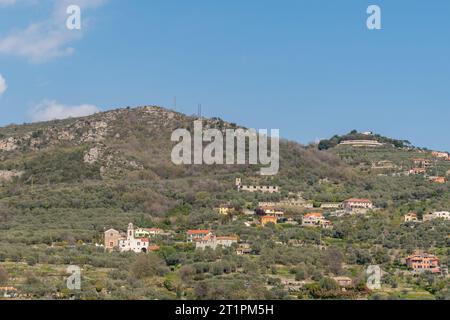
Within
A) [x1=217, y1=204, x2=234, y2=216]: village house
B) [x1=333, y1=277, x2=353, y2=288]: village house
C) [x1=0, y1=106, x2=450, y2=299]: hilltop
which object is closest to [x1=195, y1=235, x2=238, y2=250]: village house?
[x1=0, y1=106, x2=450, y2=299]: hilltop

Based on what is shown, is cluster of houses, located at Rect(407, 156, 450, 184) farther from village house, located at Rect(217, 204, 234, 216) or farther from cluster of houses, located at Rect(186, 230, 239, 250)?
cluster of houses, located at Rect(186, 230, 239, 250)

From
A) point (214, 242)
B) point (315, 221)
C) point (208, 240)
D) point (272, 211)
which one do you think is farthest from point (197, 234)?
point (272, 211)

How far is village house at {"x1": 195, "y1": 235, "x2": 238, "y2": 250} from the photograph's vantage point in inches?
1921

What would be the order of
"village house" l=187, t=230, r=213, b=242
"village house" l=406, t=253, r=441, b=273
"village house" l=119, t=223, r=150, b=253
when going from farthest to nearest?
"village house" l=187, t=230, r=213, b=242 → "village house" l=119, t=223, r=150, b=253 → "village house" l=406, t=253, r=441, b=273

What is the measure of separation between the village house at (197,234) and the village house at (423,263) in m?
11.1

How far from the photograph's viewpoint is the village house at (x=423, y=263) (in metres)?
44.6

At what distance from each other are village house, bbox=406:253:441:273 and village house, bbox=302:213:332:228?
32.0 ft

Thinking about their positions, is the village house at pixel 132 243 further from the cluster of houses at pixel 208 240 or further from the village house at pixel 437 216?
the village house at pixel 437 216

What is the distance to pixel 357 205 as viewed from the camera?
61.5 meters

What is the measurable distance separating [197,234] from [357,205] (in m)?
14.3

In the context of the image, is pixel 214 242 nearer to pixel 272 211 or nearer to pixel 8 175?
pixel 272 211

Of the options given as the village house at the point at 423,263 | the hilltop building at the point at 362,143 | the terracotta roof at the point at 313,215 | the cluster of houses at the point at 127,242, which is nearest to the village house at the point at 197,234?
the cluster of houses at the point at 127,242

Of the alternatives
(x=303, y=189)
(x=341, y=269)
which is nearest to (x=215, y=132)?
(x=303, y=189)
